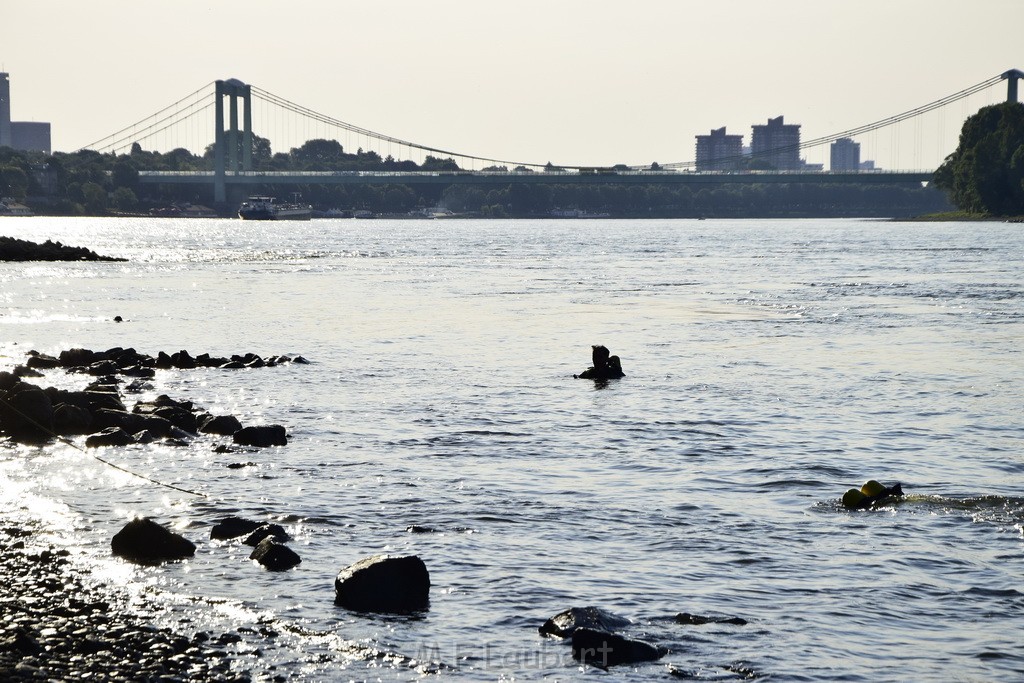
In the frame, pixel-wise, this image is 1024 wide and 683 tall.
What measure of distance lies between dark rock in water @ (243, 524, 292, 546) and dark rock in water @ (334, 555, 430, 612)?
1679 mm

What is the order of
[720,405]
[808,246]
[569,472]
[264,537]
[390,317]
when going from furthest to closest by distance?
[808,246] < [390,317] < [720,405] < [569,472] < [264,537]

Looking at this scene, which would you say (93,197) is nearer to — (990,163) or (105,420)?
(990,163)

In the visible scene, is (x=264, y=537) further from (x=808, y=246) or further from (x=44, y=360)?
(x=808, y=246)

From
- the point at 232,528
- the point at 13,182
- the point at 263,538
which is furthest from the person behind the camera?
the point at 13,182

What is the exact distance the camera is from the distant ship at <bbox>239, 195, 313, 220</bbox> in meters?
159

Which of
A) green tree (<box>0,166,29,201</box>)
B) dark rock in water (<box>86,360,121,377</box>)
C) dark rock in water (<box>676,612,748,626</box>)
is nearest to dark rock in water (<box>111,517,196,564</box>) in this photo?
dark rock in water (<box>676,612,748,626</box>)

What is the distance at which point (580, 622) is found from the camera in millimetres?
8281

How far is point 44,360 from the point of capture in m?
23.7

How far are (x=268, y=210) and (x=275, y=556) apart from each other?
15524 centimetres

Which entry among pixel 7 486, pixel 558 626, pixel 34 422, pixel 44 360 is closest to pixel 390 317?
pixel 44 360

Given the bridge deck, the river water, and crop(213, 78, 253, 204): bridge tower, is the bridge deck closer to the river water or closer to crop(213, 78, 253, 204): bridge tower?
crop(213, 78, 253, 204): bridge tower

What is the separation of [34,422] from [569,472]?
6911mm

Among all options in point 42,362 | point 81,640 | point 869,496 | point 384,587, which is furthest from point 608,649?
point 42,362

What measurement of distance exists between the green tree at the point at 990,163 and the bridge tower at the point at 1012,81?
18.3m
